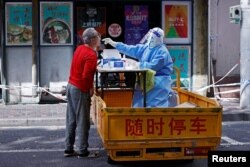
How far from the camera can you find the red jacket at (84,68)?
24.7 feet

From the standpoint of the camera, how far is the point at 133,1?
13.7 metres

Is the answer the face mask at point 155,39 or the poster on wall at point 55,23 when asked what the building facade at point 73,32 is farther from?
the face mask at point 155,39

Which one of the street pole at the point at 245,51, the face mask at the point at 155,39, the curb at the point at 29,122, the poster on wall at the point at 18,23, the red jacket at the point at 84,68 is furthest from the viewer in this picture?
the poster on wall at the point at 18,23

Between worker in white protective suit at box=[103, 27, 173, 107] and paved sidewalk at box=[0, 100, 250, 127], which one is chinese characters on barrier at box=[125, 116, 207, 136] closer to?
worker in white protective suit at box=[103, 27, 173, 107]

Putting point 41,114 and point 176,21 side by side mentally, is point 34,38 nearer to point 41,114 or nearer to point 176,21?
point 41,114

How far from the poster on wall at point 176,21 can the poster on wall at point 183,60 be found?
20 cm

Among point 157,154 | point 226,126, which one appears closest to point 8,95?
point 226,126

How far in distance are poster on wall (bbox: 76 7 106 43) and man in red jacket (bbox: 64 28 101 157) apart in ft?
19.4

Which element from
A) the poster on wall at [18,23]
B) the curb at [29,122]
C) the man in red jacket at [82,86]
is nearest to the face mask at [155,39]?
the man in red jacket at [82,86]

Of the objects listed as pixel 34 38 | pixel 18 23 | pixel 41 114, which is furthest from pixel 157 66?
pixel 18 23

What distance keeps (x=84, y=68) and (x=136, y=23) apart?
21.1ft

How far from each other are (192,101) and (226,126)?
3084mm

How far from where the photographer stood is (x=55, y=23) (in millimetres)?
13609

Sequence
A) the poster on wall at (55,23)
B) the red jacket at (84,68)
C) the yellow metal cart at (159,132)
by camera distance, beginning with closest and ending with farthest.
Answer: the yellow metal cart at (159,132)
the red jacket at (84,68)
the poster on wall at (55,23)
